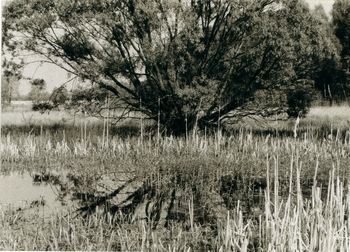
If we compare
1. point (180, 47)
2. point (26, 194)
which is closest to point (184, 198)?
point (26, 194)

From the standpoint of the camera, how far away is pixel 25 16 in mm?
11906

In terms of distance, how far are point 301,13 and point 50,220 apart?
8126 millimetres

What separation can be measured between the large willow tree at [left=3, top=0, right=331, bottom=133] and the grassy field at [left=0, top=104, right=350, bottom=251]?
1.39 meters

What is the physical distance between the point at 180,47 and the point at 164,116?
1861 millimetres

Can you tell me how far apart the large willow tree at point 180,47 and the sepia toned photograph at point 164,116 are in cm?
A: 3

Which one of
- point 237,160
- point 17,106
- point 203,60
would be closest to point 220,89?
point 203,60

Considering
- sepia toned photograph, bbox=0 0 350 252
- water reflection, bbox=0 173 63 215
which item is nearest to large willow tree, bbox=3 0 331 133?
sepia toned photograph, bbox=0 0 350 252

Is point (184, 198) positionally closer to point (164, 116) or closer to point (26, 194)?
point (26, 194)

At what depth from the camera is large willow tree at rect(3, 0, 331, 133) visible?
38.3 feet

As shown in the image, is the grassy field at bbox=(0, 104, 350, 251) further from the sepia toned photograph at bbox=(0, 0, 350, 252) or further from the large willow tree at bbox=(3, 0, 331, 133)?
the large willow tree at bbox=(3, 0, 331, 133)

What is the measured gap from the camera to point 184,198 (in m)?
6.86

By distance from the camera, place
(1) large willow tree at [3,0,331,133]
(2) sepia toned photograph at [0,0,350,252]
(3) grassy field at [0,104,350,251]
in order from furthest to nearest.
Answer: (1) large willow tree at [3,0,331,133]
(2) sepia toned photograph at [0,0,350,252]
(3) grassy field at [0,104,350,251]

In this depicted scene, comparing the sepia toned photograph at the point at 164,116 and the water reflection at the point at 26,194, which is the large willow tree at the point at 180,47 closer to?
the sepia toned photograph at the point at 164,116

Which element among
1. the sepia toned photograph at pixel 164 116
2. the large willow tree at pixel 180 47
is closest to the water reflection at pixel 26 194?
the sepia toned photograph at pixel 164 116
